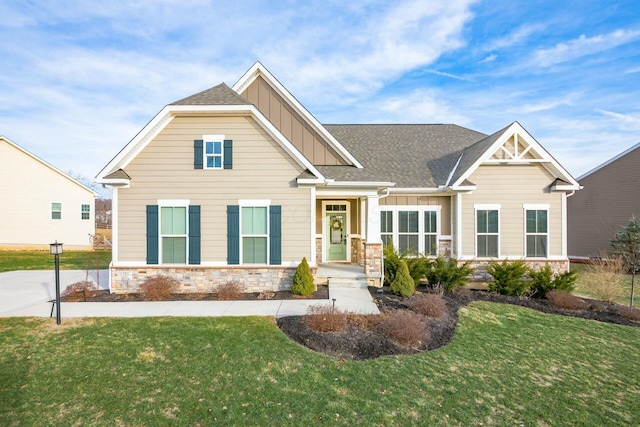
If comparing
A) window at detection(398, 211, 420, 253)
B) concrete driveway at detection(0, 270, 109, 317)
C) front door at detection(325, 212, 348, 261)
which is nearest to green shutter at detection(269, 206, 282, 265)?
front door at detection(325, 212, 348, 261)

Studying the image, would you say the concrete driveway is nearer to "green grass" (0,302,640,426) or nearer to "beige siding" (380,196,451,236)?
"green grass" (0,302,640,426)

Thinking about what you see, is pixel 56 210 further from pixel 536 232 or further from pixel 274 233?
pixel 536 232

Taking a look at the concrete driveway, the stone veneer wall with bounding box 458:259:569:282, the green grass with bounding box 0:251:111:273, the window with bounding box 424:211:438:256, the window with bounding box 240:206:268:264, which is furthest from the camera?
the green grass with bounding box 0:251:111:273

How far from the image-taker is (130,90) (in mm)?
16125

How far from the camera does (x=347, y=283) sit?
1017cm

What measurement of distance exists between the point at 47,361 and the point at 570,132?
94.0ft

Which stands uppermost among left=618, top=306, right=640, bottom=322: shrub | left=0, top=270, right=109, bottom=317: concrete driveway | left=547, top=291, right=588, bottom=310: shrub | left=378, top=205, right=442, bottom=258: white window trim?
left=378, top=205, right=442, bottom=258: white window trim

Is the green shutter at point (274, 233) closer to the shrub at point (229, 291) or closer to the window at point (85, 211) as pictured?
the shrub at point (229, 291)

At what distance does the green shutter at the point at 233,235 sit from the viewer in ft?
31.8

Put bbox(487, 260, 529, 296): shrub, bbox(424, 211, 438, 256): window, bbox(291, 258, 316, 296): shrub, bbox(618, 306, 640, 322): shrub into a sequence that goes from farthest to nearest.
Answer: bbox(424, 211, 438, 256): window → bbox(487, 260, 529, 296): shrub → bbox(291, 258, 316, 296): shrub → bbox(618, 306, 640, 322): shrub

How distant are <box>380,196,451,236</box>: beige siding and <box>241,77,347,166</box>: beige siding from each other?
2850 millimetres

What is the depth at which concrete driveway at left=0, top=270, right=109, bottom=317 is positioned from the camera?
26.0 ft

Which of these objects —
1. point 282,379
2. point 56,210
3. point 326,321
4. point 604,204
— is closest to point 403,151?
point 326,321

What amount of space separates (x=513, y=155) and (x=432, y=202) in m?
3.43
